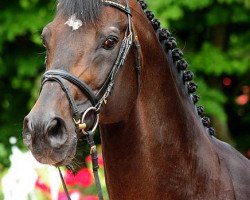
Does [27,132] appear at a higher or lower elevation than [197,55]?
lower

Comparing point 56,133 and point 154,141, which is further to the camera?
point 154,141

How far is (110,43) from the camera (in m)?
3.49

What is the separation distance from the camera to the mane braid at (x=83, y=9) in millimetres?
3455

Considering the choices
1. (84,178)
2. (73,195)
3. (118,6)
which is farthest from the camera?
(84,178)

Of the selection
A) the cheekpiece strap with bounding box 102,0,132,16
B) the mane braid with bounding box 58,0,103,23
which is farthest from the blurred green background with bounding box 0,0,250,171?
the mane braid with bounding box 58,0,103,23

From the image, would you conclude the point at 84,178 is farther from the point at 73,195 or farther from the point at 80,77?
the point at 80,77

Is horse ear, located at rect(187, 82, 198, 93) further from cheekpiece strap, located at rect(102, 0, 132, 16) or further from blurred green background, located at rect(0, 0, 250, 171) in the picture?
blurred green background, located at rect(0, 0, 250, 171)

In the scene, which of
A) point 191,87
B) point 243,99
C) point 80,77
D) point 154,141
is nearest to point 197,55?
point 243,99

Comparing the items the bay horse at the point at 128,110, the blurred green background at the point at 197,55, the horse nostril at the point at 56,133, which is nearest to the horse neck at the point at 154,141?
the bay horse at the point at 128,110

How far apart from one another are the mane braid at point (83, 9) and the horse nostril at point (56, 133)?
0.49 meters

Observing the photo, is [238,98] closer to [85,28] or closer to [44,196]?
[44,196]

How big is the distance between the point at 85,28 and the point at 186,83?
806 mm

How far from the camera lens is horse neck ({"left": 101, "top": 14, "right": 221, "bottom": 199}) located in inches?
145

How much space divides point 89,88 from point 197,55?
6242 millimetres
